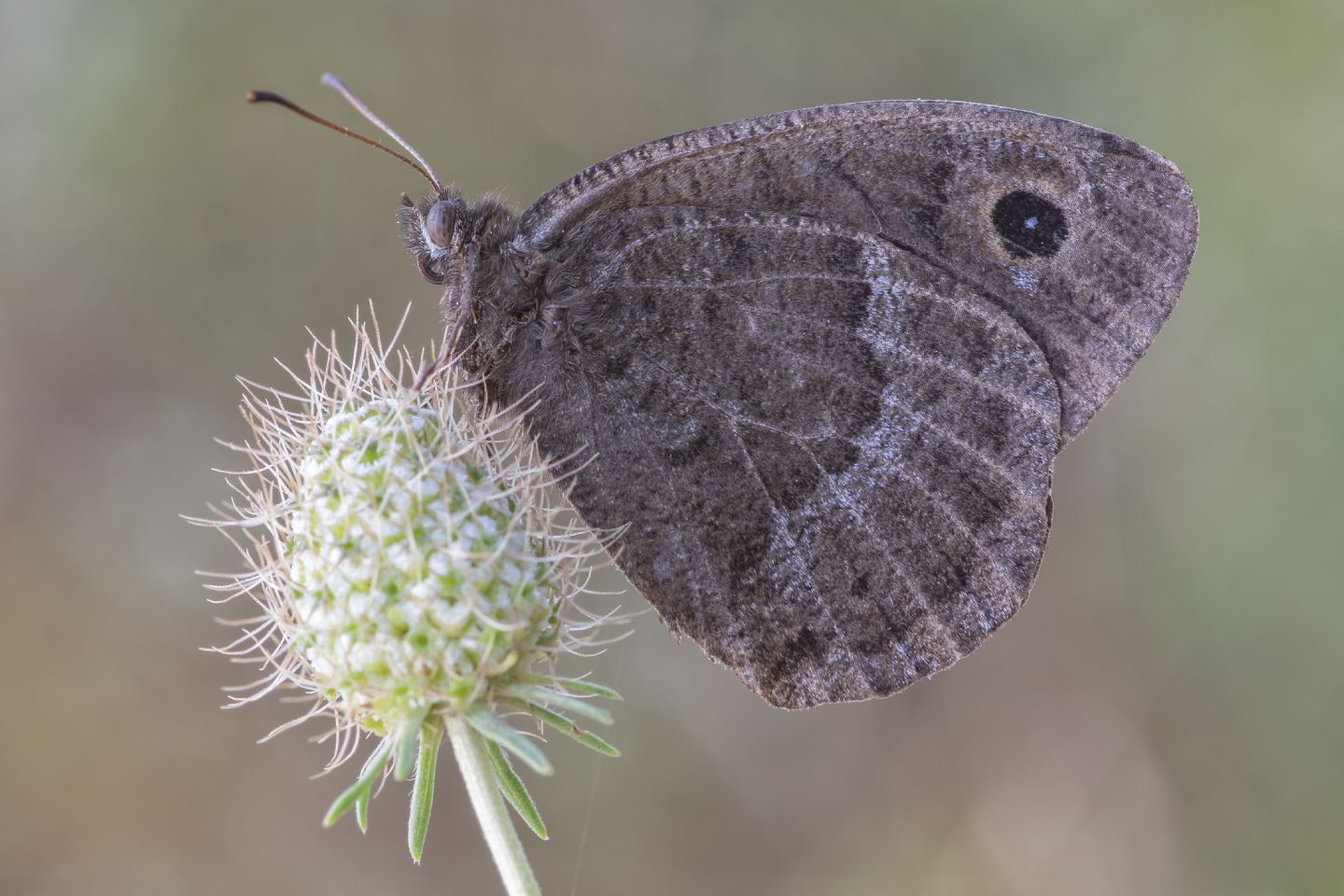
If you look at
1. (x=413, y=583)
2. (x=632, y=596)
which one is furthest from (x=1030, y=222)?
(x=632, y=596)

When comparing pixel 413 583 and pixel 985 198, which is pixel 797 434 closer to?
pixel 985 198

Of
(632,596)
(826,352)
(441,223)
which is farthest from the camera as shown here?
(632,596)

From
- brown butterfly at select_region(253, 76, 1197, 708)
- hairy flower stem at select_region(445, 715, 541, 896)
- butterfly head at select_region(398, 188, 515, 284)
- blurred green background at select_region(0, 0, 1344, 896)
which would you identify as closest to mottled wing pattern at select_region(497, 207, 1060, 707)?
brown butterfly at select_region(253, 76, 1197, 708)

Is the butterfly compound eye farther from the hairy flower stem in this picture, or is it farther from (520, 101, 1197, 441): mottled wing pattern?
the hairy flower stem

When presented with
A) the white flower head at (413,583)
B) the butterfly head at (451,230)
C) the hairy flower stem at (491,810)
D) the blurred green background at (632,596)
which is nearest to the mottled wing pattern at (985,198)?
the butterfly head at (451,230)

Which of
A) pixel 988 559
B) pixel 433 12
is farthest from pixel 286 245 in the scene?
pixel 988 559

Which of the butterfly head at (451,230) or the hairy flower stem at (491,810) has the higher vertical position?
the butterfly head at (451,230)

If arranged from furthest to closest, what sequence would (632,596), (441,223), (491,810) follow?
(632,596)
(441,223)
(491,810)

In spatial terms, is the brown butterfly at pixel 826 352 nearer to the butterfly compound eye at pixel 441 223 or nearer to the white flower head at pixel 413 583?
the butterfly compound eye at pixel 441 223
